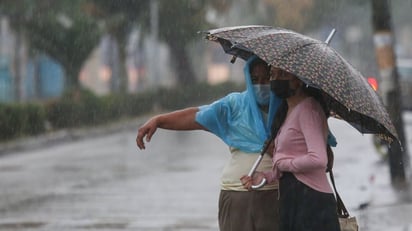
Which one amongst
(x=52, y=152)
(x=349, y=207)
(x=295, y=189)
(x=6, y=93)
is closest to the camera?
(x=295, y=189)

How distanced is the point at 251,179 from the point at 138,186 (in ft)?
30.4

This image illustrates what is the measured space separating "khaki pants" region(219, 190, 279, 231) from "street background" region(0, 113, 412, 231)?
468 cm

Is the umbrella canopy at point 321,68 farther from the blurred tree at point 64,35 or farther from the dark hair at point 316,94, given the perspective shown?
the blurred tree at point 64,35

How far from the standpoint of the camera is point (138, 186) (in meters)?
14.4

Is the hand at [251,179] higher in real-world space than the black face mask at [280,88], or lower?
lower

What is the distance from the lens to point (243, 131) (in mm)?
5383

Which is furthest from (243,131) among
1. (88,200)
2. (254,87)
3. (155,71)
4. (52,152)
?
(155,71)

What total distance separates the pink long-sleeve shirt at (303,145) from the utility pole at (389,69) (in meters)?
8.26

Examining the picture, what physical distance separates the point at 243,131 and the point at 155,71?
3943cm

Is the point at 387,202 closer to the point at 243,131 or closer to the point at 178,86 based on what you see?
the point at 243,131

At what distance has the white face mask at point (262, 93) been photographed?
5.33 m

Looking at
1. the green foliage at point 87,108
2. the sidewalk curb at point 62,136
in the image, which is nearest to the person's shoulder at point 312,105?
the sidewalk curb at point 62,136

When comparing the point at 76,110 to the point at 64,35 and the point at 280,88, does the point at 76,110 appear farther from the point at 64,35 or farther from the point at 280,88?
the point at 280,88

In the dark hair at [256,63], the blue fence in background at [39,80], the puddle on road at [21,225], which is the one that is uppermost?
the dark hair at [256,63]
